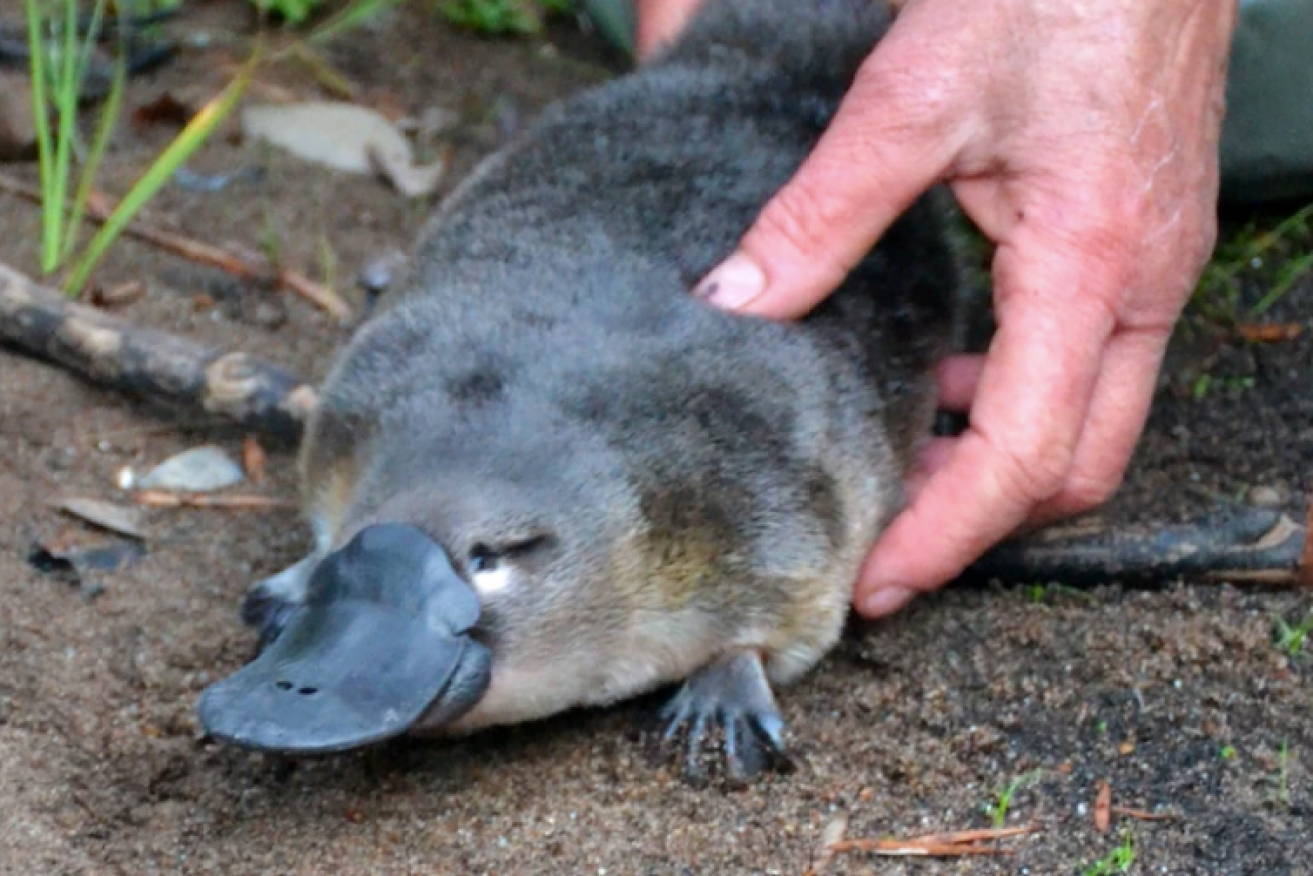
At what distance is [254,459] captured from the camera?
2314 millimetres

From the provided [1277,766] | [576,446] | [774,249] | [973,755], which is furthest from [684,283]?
[1277,766]

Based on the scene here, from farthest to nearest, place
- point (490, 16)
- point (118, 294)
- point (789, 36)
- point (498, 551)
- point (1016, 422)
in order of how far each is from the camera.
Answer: point (490, 16) < point (118, 294) < point (789, 36) < point (1016, 422) < point (498, 551)

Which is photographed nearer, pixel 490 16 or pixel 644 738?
pixel 644 738

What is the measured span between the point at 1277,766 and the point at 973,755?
30 cm

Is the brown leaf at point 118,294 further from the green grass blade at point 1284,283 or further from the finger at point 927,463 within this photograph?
the green grass blade at point 1284,283

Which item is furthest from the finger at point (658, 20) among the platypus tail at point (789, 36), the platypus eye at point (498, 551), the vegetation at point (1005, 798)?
the vegetation at point (1005, 798)

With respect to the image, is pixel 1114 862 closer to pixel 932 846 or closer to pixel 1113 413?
pixel 932 846

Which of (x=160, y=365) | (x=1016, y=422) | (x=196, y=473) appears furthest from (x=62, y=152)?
(x=1016, y=422)

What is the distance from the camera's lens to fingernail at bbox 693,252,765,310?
1.83 m

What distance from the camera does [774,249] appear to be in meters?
1.84

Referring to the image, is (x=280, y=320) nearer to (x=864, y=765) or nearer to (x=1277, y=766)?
(x=864, y=765)

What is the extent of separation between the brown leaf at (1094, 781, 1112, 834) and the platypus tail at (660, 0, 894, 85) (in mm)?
997

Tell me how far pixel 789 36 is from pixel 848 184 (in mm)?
528

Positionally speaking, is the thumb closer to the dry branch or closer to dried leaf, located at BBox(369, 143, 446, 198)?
the dry branch
